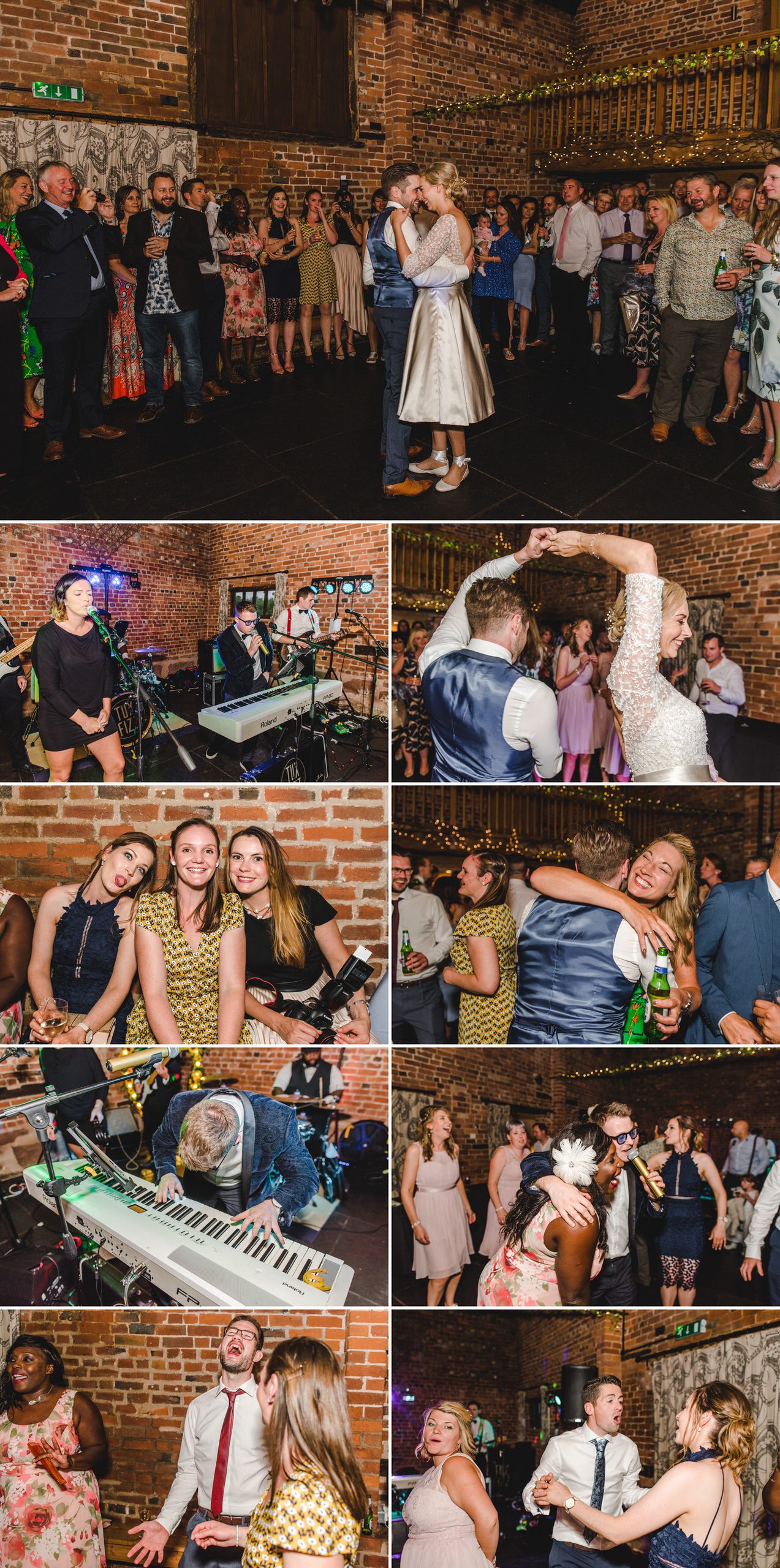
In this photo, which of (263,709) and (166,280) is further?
(166,280)

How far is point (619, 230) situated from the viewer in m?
7.38

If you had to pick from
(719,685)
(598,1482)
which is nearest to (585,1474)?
(598,1482)

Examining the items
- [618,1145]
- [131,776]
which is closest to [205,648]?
[131,776]

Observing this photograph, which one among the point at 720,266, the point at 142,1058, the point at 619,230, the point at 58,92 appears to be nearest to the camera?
the point at 142,1058

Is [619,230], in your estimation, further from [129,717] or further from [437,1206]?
[437,1206]

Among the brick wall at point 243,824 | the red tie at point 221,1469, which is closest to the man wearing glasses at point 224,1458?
the red tie at point 221,1469

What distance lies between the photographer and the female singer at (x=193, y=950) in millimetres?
2662

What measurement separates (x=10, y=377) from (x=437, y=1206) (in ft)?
15.0

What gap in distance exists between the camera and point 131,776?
8.71 feet

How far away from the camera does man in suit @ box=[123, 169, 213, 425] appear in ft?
18.7

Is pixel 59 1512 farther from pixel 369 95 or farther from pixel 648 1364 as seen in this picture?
pixel 369 95

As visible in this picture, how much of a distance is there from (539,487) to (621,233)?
13.3 ft

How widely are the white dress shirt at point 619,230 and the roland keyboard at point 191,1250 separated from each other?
7.13m

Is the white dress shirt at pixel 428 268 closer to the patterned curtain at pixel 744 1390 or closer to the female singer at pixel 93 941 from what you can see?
the female singer at pixel 93 941
